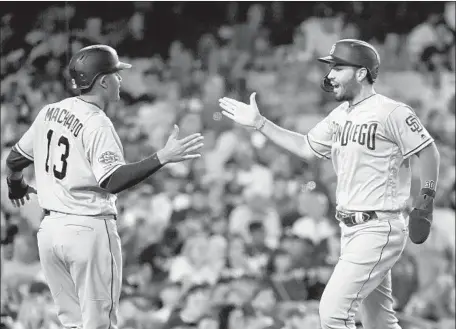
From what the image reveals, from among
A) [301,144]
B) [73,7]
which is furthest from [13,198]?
[73,7]

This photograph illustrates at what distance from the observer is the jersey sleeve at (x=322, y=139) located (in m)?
3.37

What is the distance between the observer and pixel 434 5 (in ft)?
21.9

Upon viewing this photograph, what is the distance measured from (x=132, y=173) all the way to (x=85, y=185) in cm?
23

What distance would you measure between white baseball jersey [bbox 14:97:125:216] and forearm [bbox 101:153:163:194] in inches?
1.6

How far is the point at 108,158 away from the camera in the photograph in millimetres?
Answer: 3012

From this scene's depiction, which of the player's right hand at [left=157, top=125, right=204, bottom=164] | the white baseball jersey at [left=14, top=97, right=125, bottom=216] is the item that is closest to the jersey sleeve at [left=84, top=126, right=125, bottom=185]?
the white baseball jersey at [left=14, top=97, right=125, bottom=216]

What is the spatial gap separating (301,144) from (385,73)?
10.6 ft

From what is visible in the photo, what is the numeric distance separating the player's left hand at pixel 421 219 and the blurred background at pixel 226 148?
2.08 m

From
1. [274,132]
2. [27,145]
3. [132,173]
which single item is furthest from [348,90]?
[27,145]

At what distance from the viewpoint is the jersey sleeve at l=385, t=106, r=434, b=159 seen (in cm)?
308

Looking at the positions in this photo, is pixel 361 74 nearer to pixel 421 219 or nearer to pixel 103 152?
pixel 421 219

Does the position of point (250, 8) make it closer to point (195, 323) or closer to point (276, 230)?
point (276, 230)

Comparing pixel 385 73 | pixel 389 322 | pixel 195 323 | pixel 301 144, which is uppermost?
pixel 385 73

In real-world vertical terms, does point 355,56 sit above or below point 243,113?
above
